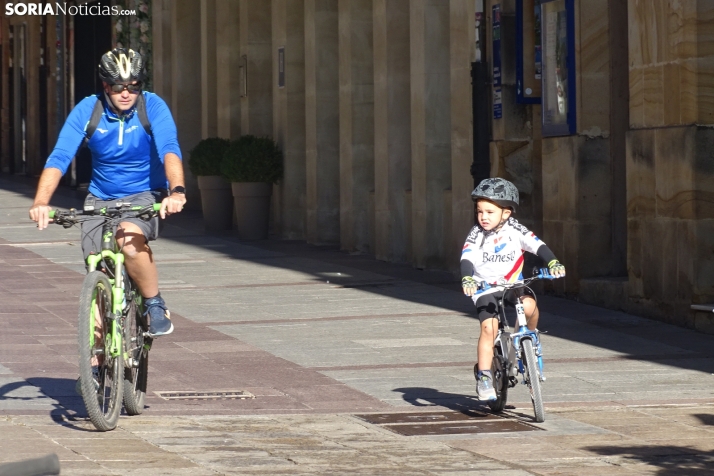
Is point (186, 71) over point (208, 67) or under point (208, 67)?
over

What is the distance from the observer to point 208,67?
80.5 ft

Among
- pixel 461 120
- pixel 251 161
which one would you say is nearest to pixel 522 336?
pixel 461 120

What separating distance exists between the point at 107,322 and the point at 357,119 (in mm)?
11820

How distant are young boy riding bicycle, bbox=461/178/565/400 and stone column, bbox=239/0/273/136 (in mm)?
14653

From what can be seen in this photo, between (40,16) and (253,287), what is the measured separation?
22.9 metres

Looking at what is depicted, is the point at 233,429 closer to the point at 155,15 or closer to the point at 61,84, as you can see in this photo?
the point at 155,15

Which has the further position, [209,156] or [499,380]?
[209,156]

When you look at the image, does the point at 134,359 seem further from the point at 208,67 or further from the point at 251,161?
the point at 208,67

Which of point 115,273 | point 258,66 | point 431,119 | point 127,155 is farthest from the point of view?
point 258,66

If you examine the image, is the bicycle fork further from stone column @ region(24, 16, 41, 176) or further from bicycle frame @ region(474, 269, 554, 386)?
stone column @ region(24, 16, 41, 176)

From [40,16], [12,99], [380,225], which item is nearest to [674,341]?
[380,225]

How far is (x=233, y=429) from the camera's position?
7242 mm

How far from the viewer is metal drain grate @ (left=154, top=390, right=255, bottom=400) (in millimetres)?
8315

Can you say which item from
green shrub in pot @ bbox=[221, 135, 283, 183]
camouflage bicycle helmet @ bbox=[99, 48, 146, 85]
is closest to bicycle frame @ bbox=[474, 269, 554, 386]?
camouflage bicycle helmet @ bbox=[99, 48, 146, 85]
